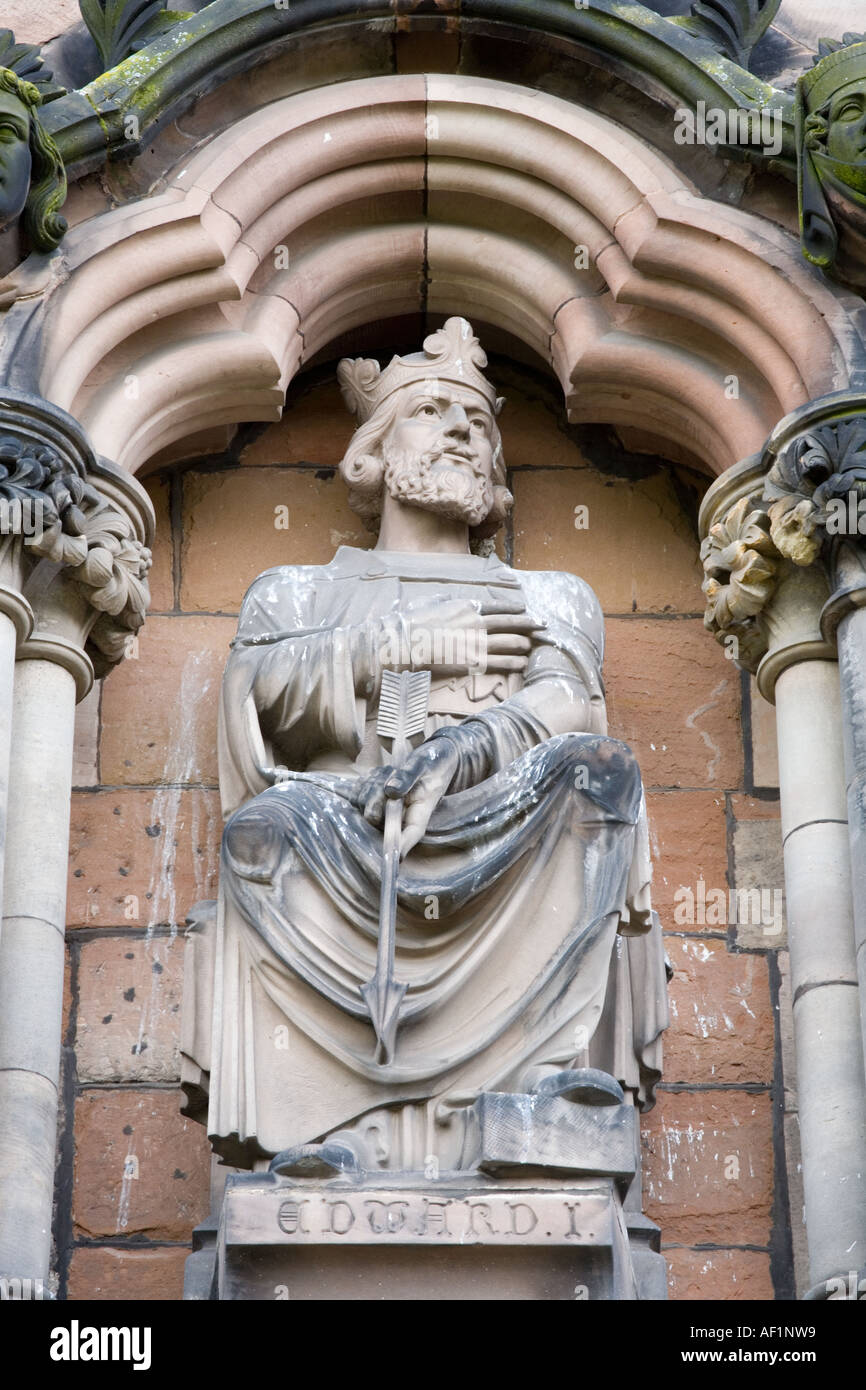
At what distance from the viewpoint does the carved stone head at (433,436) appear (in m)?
7.43

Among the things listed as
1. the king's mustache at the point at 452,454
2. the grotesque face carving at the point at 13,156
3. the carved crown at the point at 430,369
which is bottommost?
the king's mustache at the point at 452,454

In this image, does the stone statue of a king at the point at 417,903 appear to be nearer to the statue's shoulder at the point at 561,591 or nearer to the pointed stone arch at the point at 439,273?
the statue's shoulder at the point at 561,591

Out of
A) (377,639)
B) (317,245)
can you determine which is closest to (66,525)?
(377,639)

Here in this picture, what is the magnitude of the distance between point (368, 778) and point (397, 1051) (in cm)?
62

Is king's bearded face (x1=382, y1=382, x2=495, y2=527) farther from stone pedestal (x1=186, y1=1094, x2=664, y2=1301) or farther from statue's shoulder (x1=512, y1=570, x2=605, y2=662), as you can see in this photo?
stone pedestal (x1=186, y1=1094, x2=664, y2=1301)

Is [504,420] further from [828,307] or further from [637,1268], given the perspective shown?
[637,1268]

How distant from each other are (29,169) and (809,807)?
7.58 feet

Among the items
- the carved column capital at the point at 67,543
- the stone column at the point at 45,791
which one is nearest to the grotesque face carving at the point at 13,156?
the carved column capital at the point at 67,543

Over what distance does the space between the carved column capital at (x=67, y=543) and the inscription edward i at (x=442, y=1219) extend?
1.60 metres

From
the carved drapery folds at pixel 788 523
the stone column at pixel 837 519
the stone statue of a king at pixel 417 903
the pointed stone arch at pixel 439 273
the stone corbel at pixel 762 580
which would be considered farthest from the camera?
the pointed stone arch at pixel 439 273

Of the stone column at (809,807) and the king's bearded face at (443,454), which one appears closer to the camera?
the stone column at (809,807)

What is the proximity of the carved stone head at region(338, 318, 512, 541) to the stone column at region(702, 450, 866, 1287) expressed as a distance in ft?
1.86

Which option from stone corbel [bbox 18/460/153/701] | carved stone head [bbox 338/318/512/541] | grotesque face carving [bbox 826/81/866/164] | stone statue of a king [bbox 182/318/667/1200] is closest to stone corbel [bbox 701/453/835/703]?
stone statue of a king [bbox 182/318/667/1200]

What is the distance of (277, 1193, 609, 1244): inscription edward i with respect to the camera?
5895 mm
